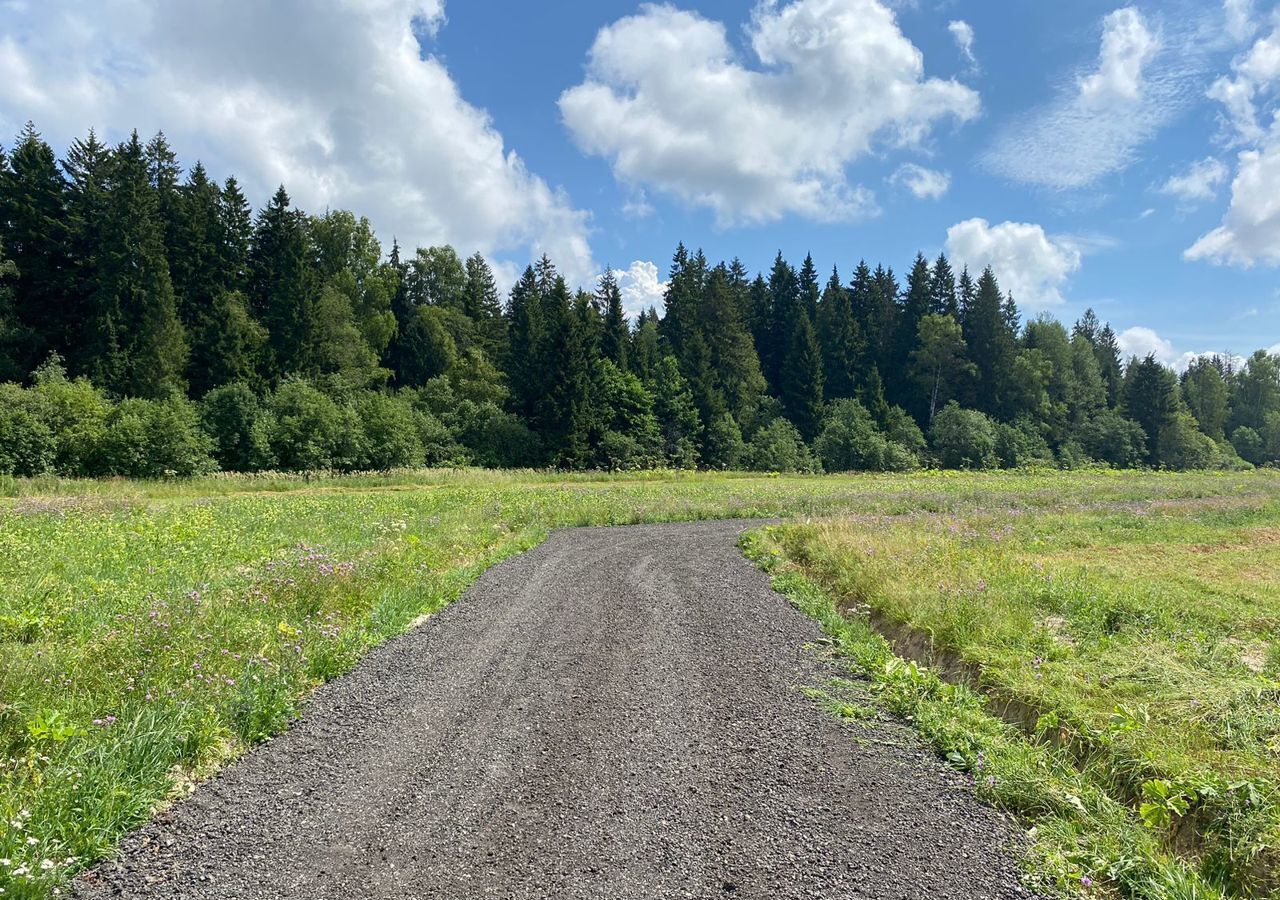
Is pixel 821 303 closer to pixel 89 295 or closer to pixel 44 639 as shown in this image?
pixel 89 295

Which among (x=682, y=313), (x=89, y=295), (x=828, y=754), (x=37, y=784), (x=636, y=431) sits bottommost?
(x=828, y=754)

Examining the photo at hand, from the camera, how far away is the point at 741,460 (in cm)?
5656

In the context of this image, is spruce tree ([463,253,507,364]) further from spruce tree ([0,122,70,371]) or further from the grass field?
the grass field

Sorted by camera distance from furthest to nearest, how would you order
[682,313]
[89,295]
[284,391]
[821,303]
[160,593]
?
1. [821,303]
2. [682,313]
3. [284,391]
4. [89,295]
5. [160,593]

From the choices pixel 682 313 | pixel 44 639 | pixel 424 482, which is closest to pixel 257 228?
pixel 424 482

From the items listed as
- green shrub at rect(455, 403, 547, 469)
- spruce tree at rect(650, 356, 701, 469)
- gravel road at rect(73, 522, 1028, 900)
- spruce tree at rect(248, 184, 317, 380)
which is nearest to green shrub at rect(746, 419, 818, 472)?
spruce tree at rect(650, 356, 701, 469)

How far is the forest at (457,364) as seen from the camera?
37.9 m

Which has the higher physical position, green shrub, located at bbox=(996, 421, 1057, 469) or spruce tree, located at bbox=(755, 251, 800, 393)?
spruce tree, located at bbox=(755, 251, 800, 393)

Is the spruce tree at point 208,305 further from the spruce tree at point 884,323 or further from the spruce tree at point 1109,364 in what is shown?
the spruce tree at point 1109,364

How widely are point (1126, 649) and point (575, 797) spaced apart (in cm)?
618

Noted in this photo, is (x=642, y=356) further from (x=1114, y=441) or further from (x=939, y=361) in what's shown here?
(x=1114, y=441)

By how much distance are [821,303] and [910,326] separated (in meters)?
11.7

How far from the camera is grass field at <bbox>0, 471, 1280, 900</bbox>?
13.2ft

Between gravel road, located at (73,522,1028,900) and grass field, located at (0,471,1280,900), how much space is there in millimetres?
398
